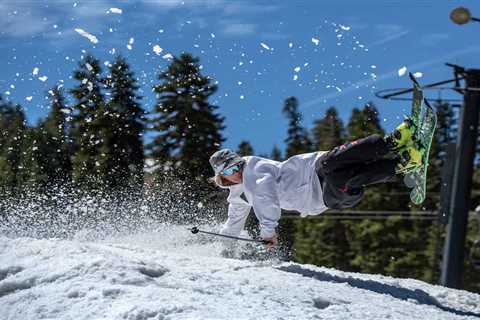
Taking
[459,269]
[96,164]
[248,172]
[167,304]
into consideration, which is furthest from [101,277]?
[96,164]

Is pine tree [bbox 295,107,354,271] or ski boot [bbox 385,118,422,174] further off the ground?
ski boot [bbox 385,118,422,174]

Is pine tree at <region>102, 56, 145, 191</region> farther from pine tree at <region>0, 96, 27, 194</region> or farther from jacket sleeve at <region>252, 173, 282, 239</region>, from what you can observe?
jacket sleeve at <region>252, 173, 282, 239</region>

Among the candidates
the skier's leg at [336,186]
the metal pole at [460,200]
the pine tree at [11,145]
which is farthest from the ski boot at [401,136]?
the pine tree at [11,145]

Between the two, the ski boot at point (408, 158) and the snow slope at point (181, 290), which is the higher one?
the ski boot at point (408, 158)

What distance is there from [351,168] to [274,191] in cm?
87

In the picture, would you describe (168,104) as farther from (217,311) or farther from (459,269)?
(217,311)

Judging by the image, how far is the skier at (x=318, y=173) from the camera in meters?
5.82

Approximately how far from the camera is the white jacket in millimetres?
5594

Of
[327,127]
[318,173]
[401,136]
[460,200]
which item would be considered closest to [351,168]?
[318,173]

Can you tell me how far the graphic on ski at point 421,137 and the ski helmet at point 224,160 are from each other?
1.94 m

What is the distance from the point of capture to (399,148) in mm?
6246

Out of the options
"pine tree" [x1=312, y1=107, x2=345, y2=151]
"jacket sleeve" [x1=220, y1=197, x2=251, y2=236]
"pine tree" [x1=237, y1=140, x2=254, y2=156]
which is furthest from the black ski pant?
"pine tree" [x1=237, y1=140, x2=254, y2=156]

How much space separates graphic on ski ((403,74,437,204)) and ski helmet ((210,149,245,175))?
6.36ft

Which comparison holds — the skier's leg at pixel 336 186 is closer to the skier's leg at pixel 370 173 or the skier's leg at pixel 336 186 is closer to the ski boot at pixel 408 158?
the skier's leg at pixel 370 173
